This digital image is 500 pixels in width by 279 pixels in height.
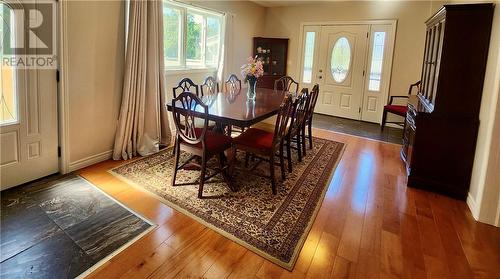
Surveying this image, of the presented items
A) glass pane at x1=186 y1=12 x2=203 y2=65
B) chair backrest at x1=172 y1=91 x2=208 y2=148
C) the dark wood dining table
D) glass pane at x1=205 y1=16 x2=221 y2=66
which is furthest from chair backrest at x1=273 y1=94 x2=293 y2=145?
glass pane at x1=205 y1=16 x2=221 y2=66

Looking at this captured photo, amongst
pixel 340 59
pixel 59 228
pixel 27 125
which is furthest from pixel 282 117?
pixel 340 59

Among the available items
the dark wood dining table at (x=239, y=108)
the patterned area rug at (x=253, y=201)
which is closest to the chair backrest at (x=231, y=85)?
the dark wood dining table at (x=239, y=108)

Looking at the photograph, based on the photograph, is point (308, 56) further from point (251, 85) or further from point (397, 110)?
point (251, 85)

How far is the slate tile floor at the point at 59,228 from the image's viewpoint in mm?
1791

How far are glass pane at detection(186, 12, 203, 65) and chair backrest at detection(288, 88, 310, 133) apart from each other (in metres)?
2.27

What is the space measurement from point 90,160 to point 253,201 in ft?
6.28

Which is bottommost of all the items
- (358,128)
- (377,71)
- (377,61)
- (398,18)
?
(358,128)

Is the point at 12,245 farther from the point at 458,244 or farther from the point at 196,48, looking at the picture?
the point at 196,48

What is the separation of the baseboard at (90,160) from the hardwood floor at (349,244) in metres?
0.23

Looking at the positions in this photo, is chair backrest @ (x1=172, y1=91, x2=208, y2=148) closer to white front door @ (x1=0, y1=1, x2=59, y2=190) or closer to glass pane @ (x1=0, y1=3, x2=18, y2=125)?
white front door @ (x1=0, y1=1, x2=59, y2=190)

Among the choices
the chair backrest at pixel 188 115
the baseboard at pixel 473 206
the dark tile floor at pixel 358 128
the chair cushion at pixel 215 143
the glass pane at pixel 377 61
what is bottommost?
the baseboard at pixel 473 206

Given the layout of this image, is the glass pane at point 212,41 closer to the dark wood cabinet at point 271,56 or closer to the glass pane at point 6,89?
the dark wood cabinet at point 271,56

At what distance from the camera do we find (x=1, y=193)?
2566mm

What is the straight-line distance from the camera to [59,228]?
2.14 meters
